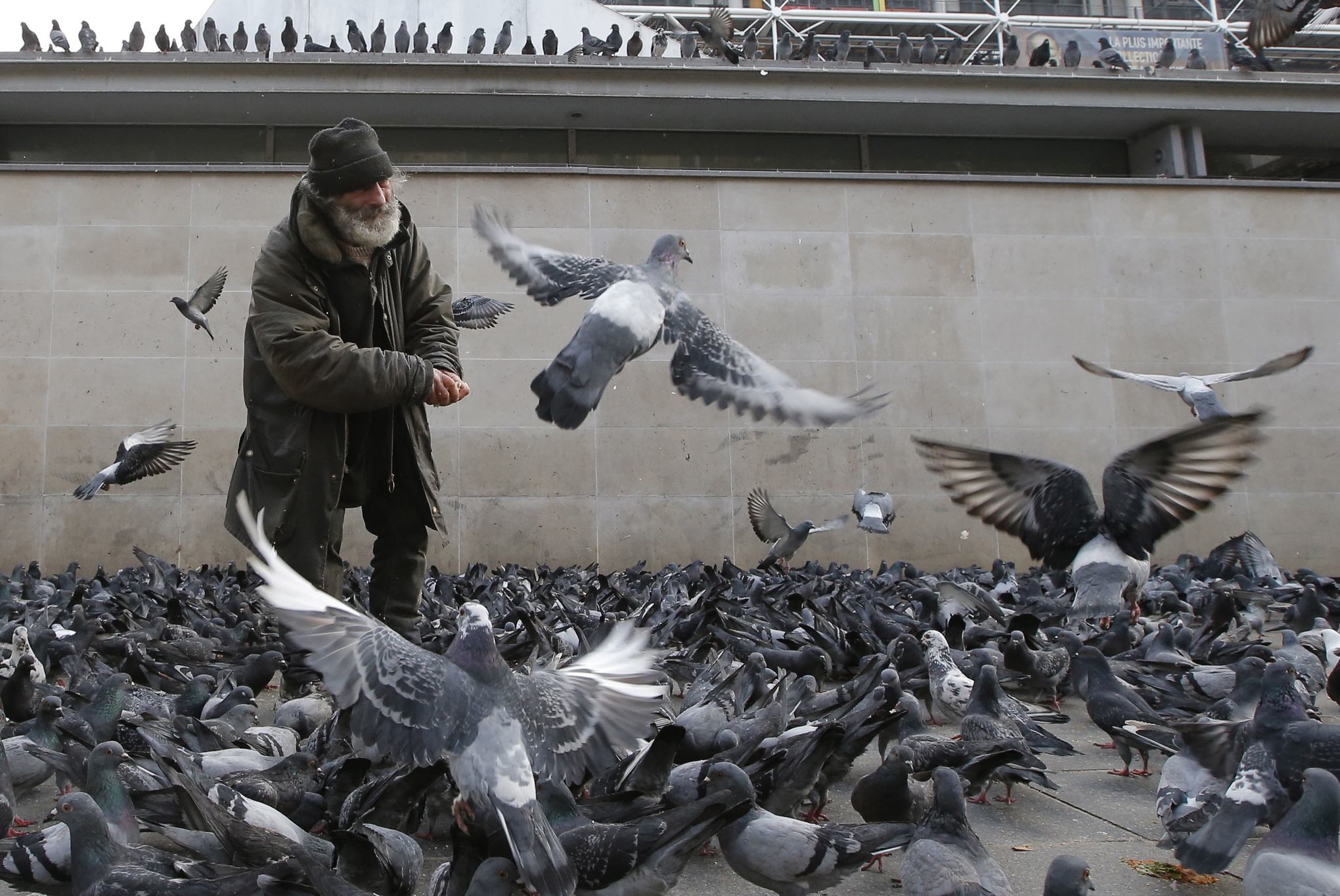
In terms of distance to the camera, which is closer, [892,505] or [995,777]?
[995,777]

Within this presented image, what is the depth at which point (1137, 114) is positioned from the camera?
688 inches

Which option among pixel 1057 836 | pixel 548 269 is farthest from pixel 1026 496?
pixel 548 269

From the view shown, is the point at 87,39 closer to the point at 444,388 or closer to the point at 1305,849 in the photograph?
the point at 444,388

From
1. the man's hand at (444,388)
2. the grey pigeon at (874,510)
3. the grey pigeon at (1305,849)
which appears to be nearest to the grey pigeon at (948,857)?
the grey pigeon at (1305,849)

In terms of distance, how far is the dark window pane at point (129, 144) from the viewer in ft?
54.5

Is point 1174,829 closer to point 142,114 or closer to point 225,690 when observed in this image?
point 225,690

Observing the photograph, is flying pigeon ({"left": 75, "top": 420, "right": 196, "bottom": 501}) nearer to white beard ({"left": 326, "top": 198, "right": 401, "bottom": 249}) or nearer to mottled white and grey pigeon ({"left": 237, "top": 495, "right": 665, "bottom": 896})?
white beard ({"left": 326, "top": 198, "right": 401, "bottom": 249})

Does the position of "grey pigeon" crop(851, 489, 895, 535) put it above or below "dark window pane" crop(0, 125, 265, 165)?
below

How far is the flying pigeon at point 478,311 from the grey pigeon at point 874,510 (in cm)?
513

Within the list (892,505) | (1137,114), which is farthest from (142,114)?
(1137,114)

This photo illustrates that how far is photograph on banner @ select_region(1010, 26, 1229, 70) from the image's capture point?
2323 centimetres

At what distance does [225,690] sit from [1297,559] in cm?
1559

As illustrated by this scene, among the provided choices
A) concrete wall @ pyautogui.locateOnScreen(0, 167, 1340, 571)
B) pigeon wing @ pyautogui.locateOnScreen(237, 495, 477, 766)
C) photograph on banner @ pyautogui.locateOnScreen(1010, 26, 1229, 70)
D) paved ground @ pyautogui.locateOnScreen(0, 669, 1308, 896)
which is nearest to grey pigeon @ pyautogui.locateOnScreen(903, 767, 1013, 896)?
paved ground @ pyautogui.locateOnScreen(0, 669, 1308, 896)

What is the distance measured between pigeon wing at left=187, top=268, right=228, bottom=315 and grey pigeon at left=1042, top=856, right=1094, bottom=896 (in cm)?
1338
